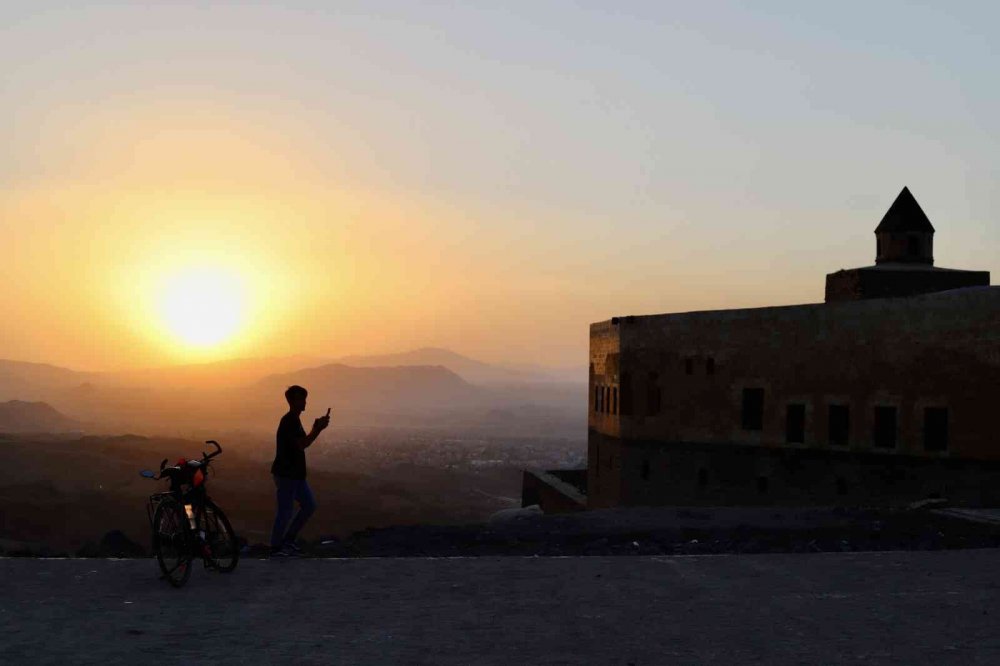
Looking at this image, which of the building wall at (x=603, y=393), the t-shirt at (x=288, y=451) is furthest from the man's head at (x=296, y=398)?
the building wall at (x=603, y=393)

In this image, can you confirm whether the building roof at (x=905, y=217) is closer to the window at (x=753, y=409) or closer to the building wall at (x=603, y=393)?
the building wall at (x=603, y=393)

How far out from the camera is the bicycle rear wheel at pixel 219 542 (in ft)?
32.8

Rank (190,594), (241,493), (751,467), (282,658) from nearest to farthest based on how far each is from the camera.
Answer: (282,658)
(190,594)
(751,467)
(241,493)

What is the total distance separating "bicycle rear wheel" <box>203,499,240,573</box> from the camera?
32.8 ft

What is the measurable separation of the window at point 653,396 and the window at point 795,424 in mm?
4931

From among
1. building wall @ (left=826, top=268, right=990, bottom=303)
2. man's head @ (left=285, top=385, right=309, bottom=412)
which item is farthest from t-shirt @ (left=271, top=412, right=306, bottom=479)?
building wall @ (left=826, top=268, right=990, bottom=303)

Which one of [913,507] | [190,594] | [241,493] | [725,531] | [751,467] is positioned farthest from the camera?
[241,493]

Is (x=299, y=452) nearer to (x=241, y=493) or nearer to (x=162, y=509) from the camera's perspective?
(x=162, y=509)

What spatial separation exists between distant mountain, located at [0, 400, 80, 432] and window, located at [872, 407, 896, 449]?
159 m

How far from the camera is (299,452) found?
1138 centimetres

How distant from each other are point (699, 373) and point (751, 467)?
129 inches

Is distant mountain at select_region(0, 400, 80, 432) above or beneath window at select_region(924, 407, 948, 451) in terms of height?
beneath

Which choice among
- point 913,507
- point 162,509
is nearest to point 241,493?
point 913,507

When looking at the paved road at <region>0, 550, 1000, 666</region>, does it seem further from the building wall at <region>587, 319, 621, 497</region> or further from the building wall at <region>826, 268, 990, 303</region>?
the building wall at <region>826, 268, 990, 303</region>
